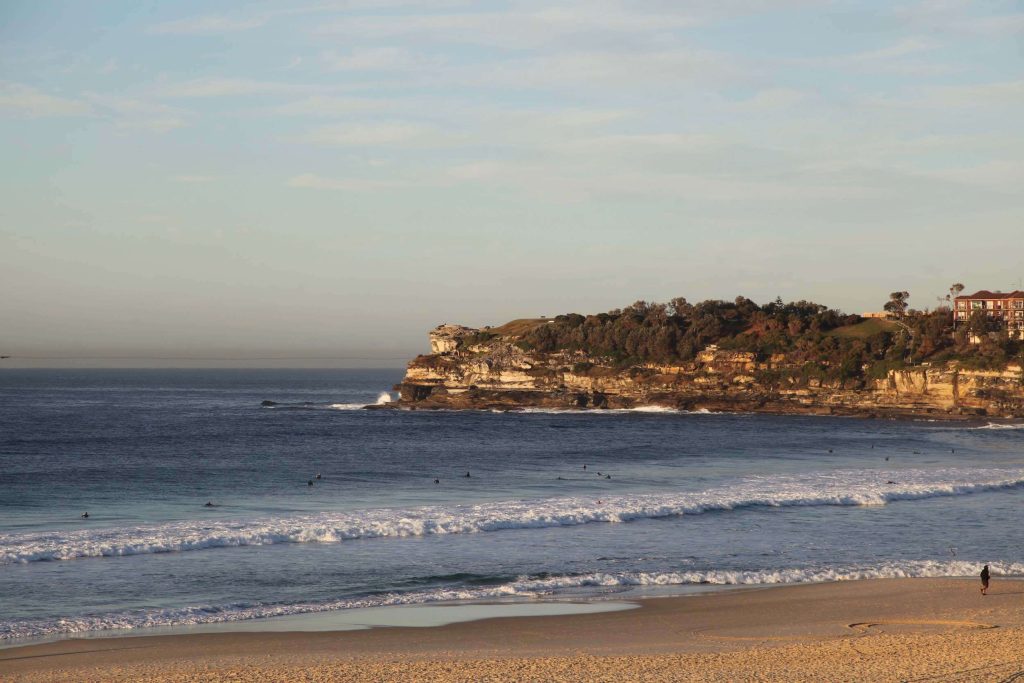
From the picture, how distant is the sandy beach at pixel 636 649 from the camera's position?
59.2 ft

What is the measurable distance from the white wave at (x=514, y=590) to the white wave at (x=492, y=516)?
25.6 feet

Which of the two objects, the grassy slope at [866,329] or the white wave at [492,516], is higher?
the grassy slope at [866,329]

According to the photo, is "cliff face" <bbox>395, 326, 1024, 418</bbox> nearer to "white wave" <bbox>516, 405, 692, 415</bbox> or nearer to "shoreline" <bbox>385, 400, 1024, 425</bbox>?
"shoreline" <bbox>385, 400, 1024, 425</bbox>

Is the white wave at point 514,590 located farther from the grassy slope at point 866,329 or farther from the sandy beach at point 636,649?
the grassy slope at point 866,329

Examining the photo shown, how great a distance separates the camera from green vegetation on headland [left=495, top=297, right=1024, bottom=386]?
4626 inches

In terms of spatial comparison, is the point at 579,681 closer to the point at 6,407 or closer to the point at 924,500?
the point at 924,500

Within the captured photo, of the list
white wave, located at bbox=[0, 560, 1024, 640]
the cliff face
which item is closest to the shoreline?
the cliff face

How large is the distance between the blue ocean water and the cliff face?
3289cm

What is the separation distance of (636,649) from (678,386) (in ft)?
365

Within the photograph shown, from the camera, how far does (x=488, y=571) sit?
28203 millimetres

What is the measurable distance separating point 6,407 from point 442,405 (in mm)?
56632

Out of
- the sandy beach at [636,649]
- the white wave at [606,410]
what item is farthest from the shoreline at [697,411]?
the sandy beach at [636,649]

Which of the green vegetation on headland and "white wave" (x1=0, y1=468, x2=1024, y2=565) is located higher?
the green vegetation on headland

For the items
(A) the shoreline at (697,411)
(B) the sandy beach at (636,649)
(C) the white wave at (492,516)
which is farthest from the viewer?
(A) the shoreline at (697,411)
